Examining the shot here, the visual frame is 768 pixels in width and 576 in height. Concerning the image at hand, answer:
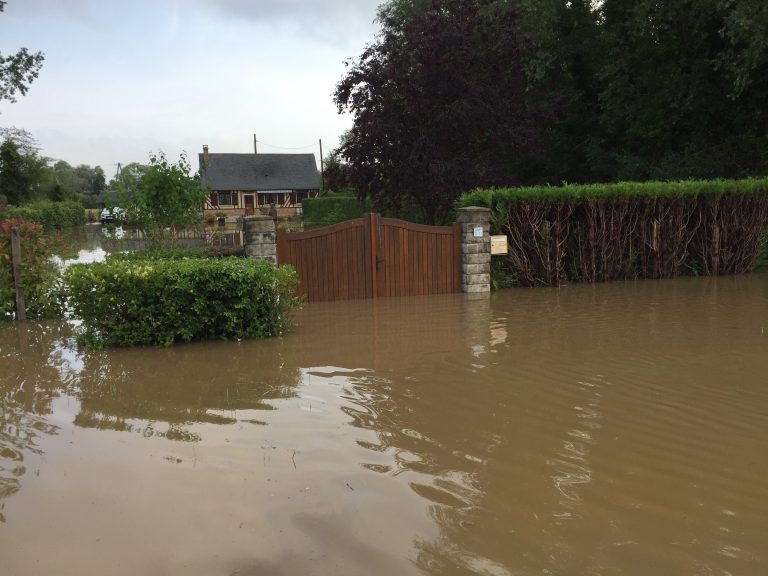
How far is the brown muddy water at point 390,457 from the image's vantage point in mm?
3178

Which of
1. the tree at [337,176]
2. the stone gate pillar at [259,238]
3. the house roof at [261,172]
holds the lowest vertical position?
the stone gate pillar at [259,238]

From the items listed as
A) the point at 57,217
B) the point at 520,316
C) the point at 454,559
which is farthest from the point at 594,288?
the point at 57,217

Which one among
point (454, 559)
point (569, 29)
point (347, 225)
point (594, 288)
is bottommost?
point (454, 559)

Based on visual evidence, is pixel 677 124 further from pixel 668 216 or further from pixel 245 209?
pixel 245 209

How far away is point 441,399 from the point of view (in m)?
5.57

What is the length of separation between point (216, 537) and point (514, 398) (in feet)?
9.92

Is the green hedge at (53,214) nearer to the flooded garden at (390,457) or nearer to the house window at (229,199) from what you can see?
the house window at (229,199)

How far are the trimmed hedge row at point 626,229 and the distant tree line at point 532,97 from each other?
198 inches

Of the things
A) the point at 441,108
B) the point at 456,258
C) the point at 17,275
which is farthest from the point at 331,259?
the point at 441,108

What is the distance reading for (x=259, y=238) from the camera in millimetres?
11008

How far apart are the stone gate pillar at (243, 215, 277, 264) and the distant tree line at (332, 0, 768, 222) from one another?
790 cm

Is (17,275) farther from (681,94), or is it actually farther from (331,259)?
(681,94)

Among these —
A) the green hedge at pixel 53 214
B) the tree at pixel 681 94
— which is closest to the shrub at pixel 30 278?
the tree at pixel 681 94

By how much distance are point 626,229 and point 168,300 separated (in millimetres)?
10002
